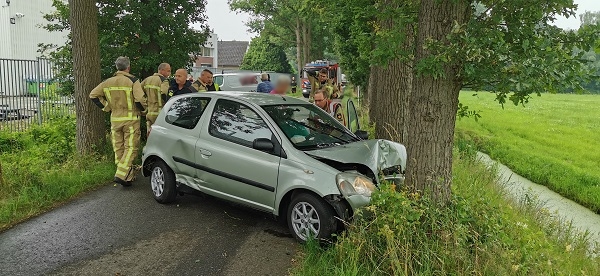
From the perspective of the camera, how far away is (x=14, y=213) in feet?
18.2

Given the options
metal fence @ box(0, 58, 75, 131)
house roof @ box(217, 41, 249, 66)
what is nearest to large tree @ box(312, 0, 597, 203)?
metal fence @ box(0, 58, 75, 131)

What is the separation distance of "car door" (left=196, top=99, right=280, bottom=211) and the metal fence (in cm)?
706

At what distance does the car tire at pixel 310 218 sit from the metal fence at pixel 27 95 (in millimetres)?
8436

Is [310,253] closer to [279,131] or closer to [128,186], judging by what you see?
[279,131]

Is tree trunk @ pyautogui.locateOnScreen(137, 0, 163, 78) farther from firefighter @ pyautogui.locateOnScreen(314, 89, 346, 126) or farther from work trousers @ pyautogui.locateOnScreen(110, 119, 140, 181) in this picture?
firefighter @ pyautogui.locateOnScreen(314, 89, 346, 126)

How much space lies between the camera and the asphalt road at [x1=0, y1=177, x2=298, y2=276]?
4.30 meters

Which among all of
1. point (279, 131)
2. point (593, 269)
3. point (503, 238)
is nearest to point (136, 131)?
point (279, 131)

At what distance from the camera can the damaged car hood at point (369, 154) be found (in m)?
4.88

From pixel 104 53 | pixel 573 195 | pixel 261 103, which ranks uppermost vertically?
pixel 104 53

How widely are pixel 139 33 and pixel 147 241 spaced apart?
5.94 metres

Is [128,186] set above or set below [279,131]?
below

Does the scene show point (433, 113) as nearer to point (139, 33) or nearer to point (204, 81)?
point (204, 81)

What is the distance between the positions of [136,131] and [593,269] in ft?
21.3

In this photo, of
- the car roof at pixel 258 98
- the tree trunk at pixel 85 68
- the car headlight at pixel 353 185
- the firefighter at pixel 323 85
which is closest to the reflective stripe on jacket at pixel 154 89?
the tree trunk at pixel 85 68
